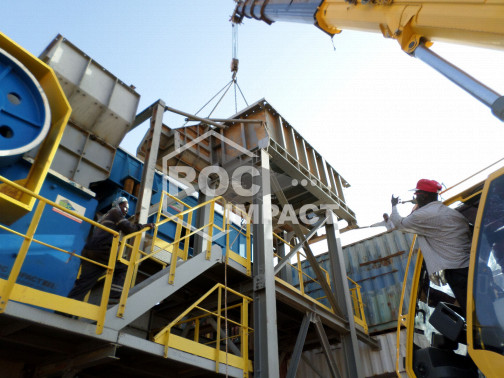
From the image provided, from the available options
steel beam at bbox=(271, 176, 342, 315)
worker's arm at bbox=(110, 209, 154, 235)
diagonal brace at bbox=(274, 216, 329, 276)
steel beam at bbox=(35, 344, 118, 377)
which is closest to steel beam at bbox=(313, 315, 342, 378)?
steel beam at bbox=(271, 176, 342, 315)

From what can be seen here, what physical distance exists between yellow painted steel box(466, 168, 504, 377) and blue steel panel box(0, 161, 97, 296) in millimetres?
5804

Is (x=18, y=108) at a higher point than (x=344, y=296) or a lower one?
lower

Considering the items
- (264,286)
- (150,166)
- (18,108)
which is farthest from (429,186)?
(18,108)

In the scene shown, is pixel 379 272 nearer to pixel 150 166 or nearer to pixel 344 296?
pixel 344 296

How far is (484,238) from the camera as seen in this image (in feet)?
11.6

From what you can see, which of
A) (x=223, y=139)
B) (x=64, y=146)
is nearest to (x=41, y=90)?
(x=64, y=146)

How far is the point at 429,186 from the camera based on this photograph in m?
4.71

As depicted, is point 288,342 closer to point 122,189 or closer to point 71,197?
point 122,189

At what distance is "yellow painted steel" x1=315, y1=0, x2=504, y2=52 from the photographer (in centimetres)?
448

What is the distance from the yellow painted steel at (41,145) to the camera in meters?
3.87

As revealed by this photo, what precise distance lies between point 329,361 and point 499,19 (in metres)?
6.95

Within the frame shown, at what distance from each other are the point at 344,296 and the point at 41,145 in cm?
795

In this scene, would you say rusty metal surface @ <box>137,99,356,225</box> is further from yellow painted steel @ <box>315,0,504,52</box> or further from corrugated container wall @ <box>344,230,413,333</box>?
yellow painted steel @ <box>315,0,504,52</box>

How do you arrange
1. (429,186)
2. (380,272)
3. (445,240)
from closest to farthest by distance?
1. (445,240)
2. (429,186)
3. (380,272)
